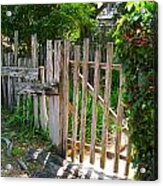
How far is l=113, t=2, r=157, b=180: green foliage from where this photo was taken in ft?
7.09

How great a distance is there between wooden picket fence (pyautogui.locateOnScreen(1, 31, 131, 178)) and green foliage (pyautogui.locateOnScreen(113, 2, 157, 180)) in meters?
0.03

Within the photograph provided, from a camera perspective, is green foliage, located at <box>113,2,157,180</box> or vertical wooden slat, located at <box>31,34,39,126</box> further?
vertical wooden slat, located at <box>31,34,39,126</box>

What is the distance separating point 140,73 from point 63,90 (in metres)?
0.30

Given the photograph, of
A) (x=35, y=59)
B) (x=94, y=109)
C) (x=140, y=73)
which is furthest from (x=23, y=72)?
(x=140, y=73)

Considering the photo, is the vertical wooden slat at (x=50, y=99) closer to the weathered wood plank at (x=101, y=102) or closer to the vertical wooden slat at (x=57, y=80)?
the vertical wooden slat at (x=57, y=80)

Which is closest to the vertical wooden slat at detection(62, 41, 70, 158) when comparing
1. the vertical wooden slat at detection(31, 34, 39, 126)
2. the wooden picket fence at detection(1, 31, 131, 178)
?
the wooden picket fence at detection(1, 31, 131, 178)

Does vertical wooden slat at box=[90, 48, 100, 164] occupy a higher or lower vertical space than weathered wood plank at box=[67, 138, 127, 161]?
higher

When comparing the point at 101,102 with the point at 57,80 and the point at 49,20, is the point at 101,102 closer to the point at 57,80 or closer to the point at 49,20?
the point at 57,80

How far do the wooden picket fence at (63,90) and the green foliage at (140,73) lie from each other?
0.03 metres

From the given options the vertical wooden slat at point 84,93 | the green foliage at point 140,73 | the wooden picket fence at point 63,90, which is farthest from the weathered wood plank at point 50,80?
the green foliage at point 140,73

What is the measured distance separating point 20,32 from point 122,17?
1.31 ft

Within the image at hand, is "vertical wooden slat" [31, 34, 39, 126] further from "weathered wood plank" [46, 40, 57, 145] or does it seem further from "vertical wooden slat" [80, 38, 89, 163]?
"vertical wooden slat" [80, 38, 89, 163]

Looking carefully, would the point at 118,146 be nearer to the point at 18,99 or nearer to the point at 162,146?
the point at 162,146

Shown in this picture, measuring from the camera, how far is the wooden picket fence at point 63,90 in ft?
7.25
